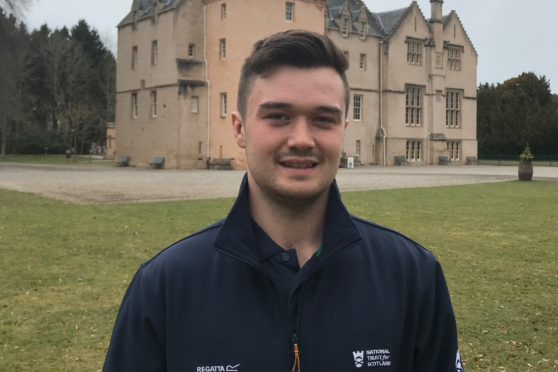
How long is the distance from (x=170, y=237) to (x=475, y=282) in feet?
17.7

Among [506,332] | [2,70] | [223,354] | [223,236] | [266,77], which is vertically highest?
[2,70]

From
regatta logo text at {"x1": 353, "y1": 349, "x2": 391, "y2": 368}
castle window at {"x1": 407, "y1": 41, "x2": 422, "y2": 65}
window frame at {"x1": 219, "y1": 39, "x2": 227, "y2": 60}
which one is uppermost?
castle window at {"x1": 407, "y1": 41, "x2": 422, "y2": 65}

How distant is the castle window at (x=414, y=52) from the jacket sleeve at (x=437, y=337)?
170 ft

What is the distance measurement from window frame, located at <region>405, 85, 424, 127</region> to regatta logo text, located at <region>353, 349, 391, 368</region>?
50.8 metres

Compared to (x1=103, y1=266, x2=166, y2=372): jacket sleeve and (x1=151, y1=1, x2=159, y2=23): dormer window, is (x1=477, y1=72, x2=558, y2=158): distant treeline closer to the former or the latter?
(x1=151, y1=1, x2=159, y2=23): dormer window

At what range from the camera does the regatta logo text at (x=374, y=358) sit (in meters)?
1.90

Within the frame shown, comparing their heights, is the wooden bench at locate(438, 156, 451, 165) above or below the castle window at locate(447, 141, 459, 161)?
below

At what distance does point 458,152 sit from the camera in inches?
2164

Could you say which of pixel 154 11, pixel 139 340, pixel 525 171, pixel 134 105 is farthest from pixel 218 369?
pixel 134 105

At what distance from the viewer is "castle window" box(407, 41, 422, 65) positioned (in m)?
51.9

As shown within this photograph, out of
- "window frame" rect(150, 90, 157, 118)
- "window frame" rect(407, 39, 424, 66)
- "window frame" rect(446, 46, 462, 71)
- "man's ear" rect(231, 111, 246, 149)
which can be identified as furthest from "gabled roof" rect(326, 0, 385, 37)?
"man's ear" rect(231, 111, 246, 149)

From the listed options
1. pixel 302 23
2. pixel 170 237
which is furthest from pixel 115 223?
pixel 302 23

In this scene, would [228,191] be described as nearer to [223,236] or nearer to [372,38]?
[223,236]

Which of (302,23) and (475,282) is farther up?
(302,23)
